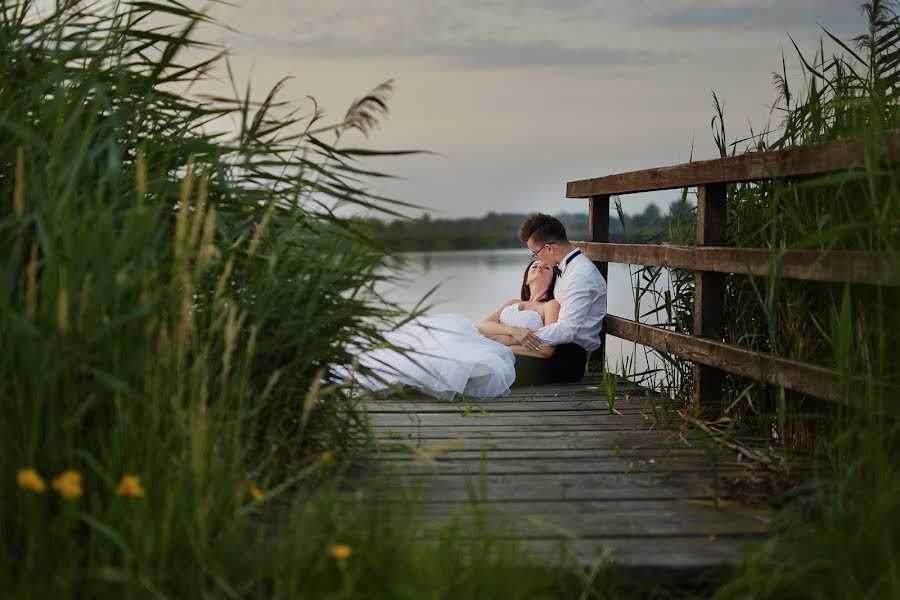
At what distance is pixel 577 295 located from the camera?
6.10 m

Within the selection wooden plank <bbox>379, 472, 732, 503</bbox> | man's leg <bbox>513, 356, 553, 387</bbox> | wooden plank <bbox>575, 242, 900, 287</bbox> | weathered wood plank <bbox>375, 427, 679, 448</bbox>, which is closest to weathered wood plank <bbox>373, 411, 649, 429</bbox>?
weathered wood plank <bbox>375, 427, 679, 448</bbox>

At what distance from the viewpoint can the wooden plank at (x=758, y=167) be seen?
3346mm

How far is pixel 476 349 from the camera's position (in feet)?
18.6

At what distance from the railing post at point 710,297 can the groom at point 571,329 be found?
1.47 metres

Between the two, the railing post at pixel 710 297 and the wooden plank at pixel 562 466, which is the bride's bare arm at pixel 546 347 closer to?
the railing post at pixel 710 297

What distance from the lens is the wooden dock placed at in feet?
8.61

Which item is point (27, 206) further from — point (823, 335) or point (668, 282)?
point (668, 282)

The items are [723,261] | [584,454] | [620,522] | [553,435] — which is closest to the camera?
[620,522]

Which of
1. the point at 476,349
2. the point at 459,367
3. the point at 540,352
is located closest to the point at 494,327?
the point at 540,352

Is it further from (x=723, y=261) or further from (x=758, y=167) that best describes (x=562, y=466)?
(x=758, y=167)

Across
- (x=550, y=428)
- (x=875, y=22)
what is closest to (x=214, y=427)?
(x=550, y=428)

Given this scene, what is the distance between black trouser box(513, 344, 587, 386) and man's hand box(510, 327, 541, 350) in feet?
0.38

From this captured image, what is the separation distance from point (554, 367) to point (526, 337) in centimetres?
33

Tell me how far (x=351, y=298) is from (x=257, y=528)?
3.18 ft
